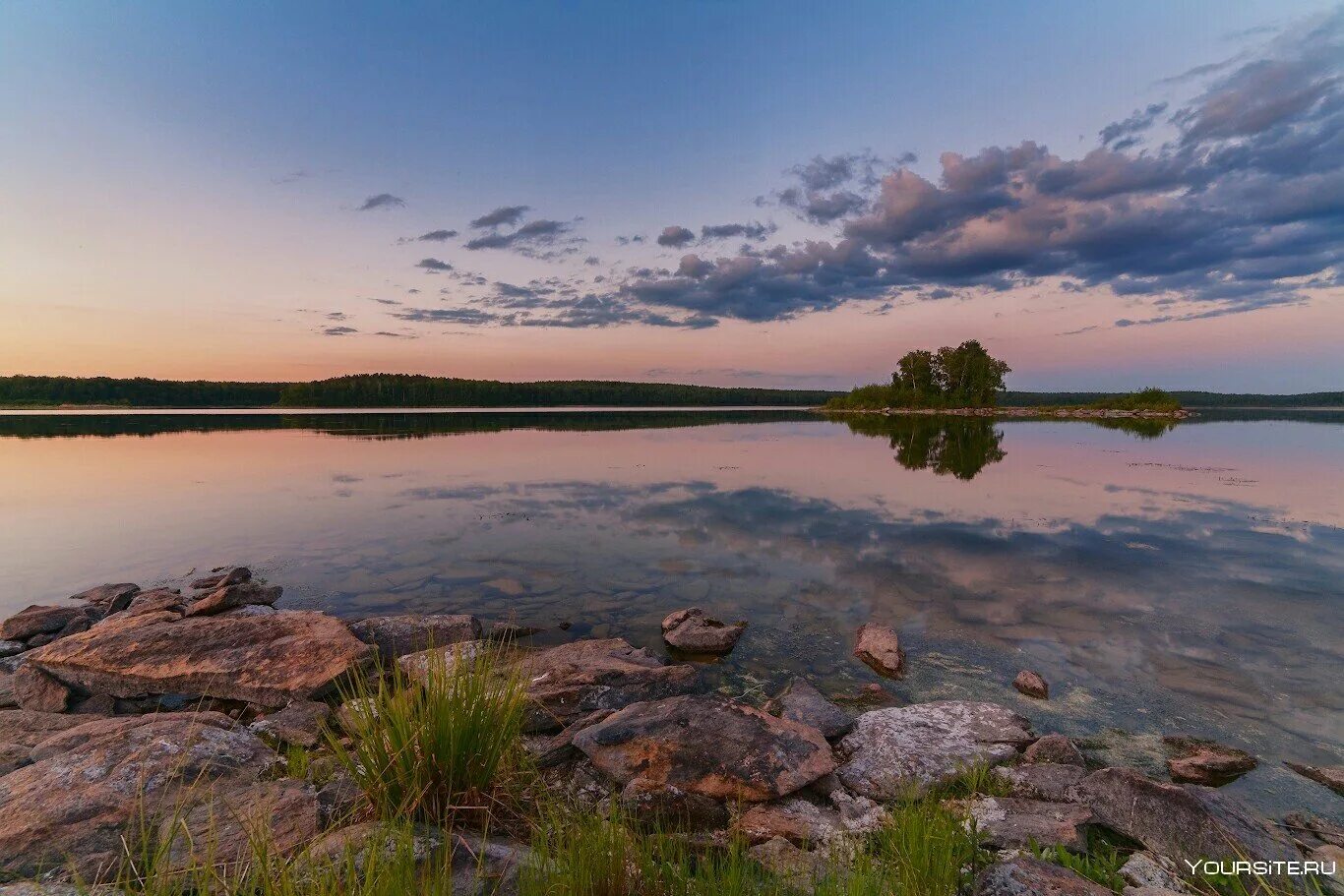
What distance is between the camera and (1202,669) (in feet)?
32.5

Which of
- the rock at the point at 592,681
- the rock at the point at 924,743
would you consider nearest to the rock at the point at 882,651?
the rock at the point at 924,743

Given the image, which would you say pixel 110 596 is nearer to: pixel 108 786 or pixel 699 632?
pixel 108 786

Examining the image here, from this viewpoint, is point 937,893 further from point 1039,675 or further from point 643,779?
point 1039,675

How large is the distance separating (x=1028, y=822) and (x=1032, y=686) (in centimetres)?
430

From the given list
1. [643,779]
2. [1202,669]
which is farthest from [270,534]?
[1202,669]

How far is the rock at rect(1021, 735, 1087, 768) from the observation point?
7.13 metres

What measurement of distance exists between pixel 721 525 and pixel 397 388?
6545 inches

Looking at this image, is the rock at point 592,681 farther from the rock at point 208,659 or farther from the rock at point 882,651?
the rock at point 882,651

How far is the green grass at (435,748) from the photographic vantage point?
14.9ft

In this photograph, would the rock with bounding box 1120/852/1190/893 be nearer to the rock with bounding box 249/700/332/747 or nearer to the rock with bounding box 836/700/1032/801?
the rock with bounding box 836/700/1032/801

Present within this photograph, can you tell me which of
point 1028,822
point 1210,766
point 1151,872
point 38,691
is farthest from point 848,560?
point 38,691

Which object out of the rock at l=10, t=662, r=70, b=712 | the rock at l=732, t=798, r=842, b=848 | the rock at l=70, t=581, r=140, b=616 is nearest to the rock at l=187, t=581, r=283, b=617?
the rock at l=70, t=581, r=140, b=616

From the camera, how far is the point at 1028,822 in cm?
560

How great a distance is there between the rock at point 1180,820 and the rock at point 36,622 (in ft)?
59.4
